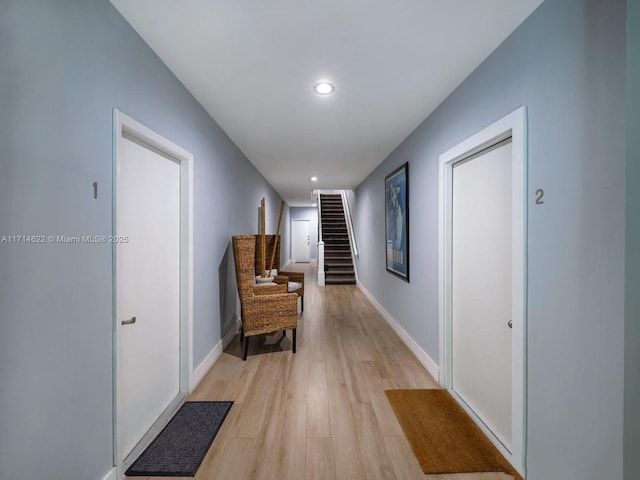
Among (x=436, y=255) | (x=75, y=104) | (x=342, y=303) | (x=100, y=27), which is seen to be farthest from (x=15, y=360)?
(x=342, y=303)

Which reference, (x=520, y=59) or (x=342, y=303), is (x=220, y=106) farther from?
(x=342, y=303)

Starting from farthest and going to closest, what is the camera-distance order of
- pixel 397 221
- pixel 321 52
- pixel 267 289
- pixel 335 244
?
1. pixel 335 244
2. pixel 397 221
3. pixel 267 289
4. pixel 321 52

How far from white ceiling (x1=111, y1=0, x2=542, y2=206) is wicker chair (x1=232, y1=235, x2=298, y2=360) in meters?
1.29

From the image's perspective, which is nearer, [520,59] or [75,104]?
[75,104]

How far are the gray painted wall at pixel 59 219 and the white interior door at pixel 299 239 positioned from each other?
10221mm

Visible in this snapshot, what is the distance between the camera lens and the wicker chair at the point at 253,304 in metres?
2.96

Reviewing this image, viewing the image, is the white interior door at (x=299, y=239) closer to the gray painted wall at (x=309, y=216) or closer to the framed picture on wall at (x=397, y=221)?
the gray painted wall at (x=309, y=216)

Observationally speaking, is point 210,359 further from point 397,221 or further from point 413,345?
point 397,221

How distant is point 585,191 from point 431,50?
3.82 feet

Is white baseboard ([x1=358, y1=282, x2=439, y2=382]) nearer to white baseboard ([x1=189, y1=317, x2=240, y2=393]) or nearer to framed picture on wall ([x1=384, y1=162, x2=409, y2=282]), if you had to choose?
framed picture on wall ([x1=384, y1=162, x2=409, y2=282])

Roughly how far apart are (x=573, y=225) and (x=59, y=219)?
2.01 meters

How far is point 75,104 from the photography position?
1169 millimetres

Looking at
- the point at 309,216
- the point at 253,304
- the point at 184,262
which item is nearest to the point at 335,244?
the point at 309,216

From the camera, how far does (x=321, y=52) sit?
5.67 ft
